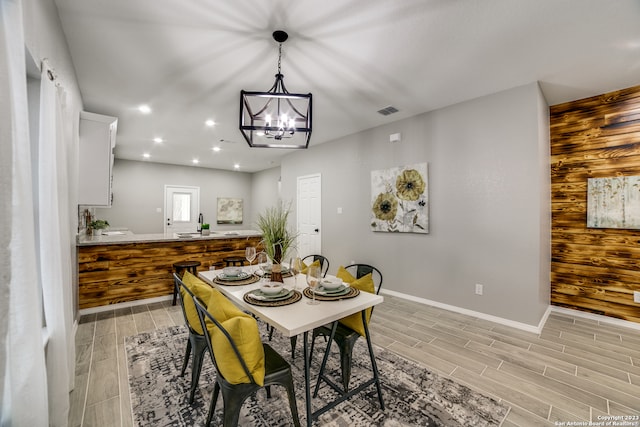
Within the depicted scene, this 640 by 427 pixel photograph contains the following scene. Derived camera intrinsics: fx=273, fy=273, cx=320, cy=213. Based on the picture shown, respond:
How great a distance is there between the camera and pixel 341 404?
5.92ft

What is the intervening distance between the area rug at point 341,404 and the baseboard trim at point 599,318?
251 centimetres

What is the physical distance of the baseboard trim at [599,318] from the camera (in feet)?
9.99

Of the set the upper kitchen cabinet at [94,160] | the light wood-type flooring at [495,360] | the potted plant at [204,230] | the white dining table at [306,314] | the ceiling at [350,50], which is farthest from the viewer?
the potted plant at [204,230]

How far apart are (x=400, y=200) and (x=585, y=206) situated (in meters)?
2.19

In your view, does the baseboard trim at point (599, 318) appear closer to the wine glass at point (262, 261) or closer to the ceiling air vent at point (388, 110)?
the ceiling air vent at point (388, 110)

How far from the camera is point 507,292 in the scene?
310 centimetres

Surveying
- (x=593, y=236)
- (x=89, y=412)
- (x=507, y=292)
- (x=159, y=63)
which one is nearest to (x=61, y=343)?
(x=89, y=412)

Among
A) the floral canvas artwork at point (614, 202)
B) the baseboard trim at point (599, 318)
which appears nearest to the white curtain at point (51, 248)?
the baseboard trim at point (599, 318)

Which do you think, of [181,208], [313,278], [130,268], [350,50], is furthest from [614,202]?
[181,208]

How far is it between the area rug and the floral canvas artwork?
2.83 metres

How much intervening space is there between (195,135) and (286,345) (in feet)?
13.4

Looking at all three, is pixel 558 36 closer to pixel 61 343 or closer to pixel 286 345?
pixel 286 345

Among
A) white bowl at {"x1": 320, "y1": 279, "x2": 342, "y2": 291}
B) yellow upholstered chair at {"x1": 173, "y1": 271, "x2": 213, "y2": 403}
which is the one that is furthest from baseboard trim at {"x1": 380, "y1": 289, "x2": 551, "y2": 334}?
yellow upholstered chair at {"x1": 173, "y1": 271, "x2": 213, "y2": 403}

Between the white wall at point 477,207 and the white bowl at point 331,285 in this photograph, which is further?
the white wall at point 477,207
